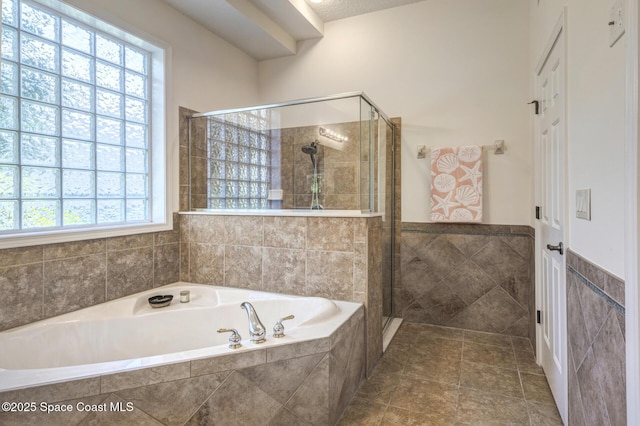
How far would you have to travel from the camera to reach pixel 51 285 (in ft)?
6.53

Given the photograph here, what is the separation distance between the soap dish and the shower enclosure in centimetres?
84

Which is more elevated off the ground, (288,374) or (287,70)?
(287,70)

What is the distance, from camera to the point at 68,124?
2170 mm

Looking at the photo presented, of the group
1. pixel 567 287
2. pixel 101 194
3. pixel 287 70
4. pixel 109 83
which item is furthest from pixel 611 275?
pixel 287 70

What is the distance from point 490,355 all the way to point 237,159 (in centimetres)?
272

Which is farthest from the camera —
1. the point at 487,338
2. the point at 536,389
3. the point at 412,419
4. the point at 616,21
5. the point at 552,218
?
the point at 487,338

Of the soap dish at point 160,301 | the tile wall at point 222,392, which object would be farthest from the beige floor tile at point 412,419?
the soap dish at point 160,301

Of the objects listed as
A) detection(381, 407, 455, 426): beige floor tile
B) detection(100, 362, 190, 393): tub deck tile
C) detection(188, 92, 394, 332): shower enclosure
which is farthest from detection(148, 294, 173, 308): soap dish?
detection(381, 407, 455, 426): beige floor tile

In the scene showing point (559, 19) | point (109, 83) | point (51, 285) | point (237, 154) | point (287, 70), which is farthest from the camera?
point (287, 70)

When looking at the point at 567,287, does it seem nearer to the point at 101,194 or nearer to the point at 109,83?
the point at 101,194

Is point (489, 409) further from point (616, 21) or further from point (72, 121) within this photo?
point (72, 121)

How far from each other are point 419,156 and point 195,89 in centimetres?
224

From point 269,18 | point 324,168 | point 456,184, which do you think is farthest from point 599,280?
point 269,18

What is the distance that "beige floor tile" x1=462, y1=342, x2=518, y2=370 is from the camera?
2.45 metres
